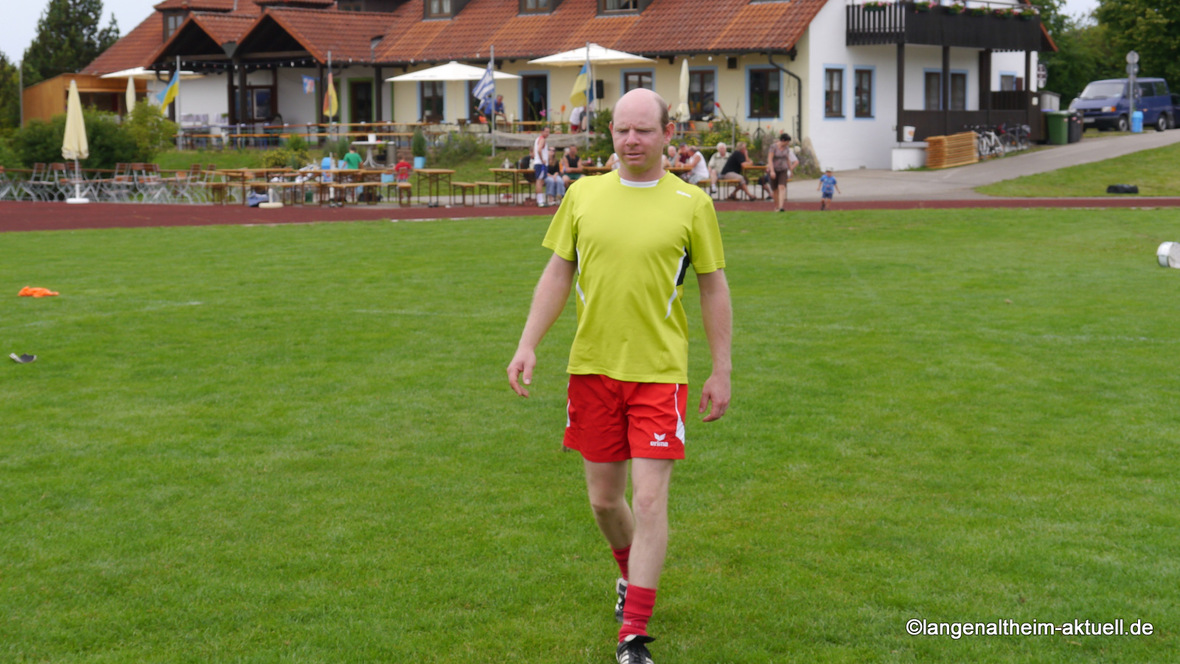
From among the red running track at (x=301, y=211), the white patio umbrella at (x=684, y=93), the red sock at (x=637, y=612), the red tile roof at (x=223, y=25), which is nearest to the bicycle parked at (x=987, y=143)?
the white patio umbrella at (x=684, y=93)

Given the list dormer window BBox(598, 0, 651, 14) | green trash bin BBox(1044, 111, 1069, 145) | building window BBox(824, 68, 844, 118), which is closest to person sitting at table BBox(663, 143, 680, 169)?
building window BBox(824, 68, 844, 118)

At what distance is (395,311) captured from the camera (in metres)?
13.0

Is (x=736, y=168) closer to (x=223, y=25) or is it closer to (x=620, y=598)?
(x=620, y=598)

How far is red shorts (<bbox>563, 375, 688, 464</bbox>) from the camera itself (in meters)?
4.50

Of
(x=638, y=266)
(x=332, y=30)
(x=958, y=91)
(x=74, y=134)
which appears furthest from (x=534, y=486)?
(x=332, y=30)

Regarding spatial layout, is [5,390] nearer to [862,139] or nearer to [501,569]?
[501,569]

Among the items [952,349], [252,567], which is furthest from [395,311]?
[252,567]

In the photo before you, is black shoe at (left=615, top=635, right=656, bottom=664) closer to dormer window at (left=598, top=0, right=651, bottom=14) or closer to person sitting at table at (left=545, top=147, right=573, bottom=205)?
person sitting at table at (left=545, top=147, right=573, bottom=205)

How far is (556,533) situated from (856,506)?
58.6 inches

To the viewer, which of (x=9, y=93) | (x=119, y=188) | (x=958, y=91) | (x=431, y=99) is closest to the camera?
(x=119, y=188)

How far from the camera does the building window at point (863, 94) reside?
42844 millimetres

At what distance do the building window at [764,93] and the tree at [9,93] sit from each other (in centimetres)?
3416

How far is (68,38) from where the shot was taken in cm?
7819

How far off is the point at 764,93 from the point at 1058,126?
39.8ft
